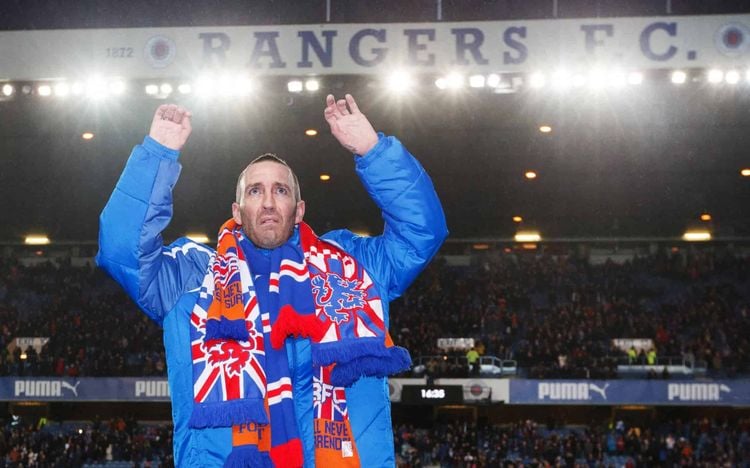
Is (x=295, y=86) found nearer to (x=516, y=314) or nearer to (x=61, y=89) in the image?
(x=61, y=89)

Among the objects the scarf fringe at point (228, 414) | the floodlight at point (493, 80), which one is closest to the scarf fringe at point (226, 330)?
the scarf fringe at point (228, 414)

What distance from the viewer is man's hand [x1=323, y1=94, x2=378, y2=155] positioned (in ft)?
12.0

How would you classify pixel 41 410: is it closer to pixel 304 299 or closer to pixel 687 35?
pixel 687 35

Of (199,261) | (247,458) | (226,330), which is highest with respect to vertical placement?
(199,261)

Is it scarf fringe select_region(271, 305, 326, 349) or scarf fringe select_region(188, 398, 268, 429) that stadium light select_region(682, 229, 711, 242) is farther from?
scarf fringe select_region(188, 398, 268, 429)

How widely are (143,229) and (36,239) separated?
3602 cm

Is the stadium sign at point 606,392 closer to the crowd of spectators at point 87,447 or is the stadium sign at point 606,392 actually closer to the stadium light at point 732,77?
the crowd of spectators at point 87,447

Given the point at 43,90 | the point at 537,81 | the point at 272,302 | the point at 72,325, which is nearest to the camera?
the point at 272,302

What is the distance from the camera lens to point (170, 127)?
357 cm

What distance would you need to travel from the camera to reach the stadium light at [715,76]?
56.6 ft

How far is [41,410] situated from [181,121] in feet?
103

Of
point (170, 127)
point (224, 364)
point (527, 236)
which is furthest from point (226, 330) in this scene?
point (527, 236)

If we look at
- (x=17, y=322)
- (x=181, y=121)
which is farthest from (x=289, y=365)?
(x=17, y=322)

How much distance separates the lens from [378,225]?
116 feet
